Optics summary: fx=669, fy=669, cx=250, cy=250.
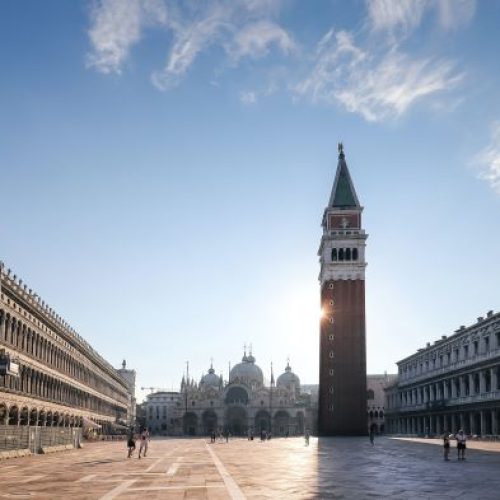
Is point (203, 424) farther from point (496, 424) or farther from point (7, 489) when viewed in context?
point (7, 489)

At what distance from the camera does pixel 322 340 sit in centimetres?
9850

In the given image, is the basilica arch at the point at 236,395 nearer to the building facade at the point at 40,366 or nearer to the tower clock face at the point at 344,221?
the building facade at the point at 40,366

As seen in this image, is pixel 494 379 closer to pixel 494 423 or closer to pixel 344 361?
pixel 494 423

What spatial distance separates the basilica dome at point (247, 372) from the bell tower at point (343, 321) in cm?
6864

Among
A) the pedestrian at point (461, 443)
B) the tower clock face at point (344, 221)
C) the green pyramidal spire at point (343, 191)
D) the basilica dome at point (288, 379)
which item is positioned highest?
the green pyramidal spire at point (343, 191)

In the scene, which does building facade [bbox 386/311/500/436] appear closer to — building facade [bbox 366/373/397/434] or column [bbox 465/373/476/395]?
column [bbox 465/373/476/395]

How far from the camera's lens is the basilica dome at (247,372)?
542 ft

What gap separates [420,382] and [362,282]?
18.6 metres

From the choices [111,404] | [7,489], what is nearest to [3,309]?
[7,489]

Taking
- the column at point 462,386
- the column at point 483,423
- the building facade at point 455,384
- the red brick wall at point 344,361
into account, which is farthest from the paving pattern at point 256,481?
the red brick wall at point 344,361

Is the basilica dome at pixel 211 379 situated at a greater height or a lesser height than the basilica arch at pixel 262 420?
greater

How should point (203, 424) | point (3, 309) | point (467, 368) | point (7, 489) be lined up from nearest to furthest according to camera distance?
point (7, 489)
point (3, 309)
point (467, 368)
point (203, 424)

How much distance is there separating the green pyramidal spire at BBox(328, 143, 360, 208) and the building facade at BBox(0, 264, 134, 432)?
42475 mm

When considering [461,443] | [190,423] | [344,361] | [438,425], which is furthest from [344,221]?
[190,423]
